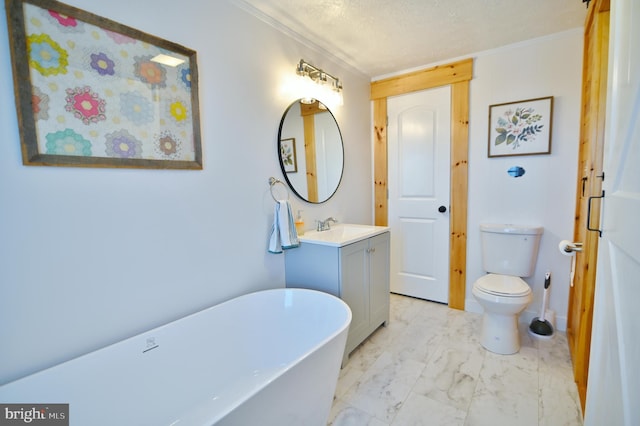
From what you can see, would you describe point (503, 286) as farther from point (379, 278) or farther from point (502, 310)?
point (379, 278)

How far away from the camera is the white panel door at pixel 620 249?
0.65 metres

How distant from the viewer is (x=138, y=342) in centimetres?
127

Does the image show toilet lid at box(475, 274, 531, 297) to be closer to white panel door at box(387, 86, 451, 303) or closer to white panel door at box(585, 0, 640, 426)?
white panel door at box(387, 86, 451, 303)

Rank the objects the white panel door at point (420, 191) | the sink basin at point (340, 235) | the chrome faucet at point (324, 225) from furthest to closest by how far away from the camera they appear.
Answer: the white panel door at point (420, 191) → the chrome faucet at point (324, 225) → the sink basin at point (340, 235)

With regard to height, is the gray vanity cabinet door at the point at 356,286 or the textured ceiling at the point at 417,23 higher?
the textured ceiling at the point at 417,23

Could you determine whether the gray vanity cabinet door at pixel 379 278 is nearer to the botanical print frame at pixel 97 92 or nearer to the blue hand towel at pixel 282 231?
the blue hand towel at pixel 282 231

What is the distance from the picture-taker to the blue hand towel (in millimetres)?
1908

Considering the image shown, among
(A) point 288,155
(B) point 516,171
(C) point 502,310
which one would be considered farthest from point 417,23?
(C) point 502,310

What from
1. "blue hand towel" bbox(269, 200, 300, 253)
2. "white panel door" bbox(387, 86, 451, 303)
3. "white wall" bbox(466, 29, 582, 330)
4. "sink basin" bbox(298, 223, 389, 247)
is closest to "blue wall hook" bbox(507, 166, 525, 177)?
"white wall" bbox(466, 29, 582, 330)

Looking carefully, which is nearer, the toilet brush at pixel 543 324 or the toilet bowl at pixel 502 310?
the toilet bowl at pixel 502 310

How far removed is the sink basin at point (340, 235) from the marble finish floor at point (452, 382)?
0.84 m

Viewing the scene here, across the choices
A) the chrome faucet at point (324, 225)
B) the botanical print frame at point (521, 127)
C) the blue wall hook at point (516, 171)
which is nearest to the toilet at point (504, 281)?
the blue wall hook at point (516, 171)

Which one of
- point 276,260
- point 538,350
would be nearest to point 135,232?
point 276,260

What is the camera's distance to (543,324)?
2.25 meters
